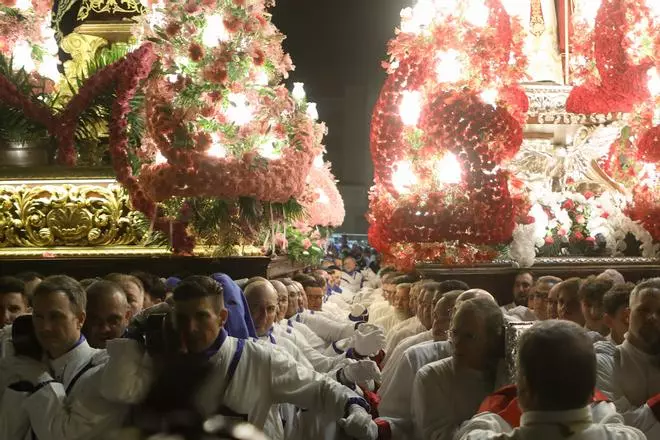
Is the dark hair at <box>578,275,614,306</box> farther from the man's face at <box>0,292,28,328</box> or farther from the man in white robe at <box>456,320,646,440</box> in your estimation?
the man in white robe at <box>456,320,646,440</box>

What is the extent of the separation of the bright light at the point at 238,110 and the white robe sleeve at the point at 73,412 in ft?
10.6

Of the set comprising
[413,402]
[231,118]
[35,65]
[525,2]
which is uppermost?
[525,2]

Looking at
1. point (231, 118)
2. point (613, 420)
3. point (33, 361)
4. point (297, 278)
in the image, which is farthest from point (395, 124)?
point (613, 420)

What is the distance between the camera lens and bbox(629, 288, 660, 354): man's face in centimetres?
492

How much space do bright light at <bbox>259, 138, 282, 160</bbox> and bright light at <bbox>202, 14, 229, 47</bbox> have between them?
0.70 metres

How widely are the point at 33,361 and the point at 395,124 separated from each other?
18.3 feet

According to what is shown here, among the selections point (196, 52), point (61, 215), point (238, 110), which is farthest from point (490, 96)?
point (61, 215)

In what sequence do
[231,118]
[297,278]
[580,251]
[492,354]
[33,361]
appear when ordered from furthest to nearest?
[580,251]
[297,278]
[231,118]
[492,354]
[33,361]

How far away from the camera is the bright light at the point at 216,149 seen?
702 centimetres

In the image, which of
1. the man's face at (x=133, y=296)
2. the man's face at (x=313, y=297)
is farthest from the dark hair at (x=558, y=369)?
the man's face at (x=313, y=297)

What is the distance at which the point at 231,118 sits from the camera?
23.6 ft

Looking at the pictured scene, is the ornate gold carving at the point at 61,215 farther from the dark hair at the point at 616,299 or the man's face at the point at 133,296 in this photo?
the dark hair at the point at 616,299

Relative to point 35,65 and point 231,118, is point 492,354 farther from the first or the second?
point 35,65

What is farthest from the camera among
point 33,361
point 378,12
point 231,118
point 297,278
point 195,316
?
point 378,12
